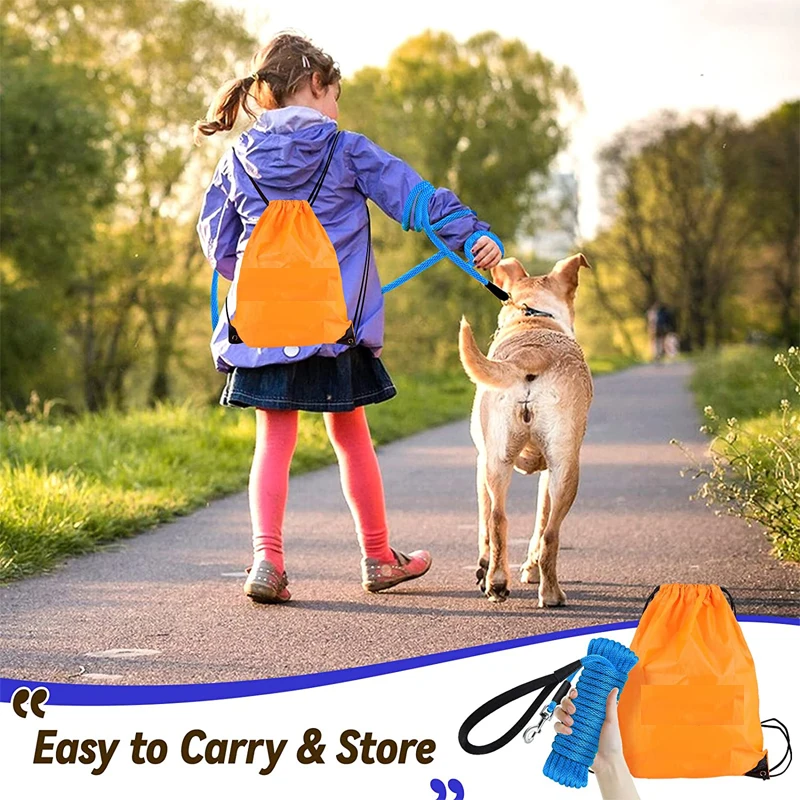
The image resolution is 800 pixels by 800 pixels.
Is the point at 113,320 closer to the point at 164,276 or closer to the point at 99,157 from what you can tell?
the point at 164,276

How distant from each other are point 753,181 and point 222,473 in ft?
116

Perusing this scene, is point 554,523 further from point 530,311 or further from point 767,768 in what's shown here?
point 767,768

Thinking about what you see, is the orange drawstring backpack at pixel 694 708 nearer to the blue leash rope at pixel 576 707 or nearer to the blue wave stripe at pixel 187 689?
the blue leash rope at pixel 576 707

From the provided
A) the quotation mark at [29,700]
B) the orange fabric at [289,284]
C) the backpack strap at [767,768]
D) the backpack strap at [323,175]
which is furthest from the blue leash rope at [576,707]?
the backpack strap at [323,175]

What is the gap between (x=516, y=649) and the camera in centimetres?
424

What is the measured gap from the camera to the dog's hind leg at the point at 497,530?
5.11m

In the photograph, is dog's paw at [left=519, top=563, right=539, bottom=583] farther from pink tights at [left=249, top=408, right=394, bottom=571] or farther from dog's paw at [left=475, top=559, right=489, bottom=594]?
pink tights at [left=249, top=408, right=394, bottom=571]

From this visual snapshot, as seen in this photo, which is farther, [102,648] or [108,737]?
[102,648]

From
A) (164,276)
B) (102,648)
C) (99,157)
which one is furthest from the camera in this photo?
(164,276)

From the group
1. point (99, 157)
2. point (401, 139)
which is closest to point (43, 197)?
point (99, 157)

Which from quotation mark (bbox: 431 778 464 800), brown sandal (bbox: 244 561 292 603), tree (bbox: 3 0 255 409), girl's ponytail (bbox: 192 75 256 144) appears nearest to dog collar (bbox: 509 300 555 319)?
girl's ponytail (bbox: 192 75 256 144)

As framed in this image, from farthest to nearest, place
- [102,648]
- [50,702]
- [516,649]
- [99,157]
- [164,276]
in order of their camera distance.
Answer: [164,276] → [99,157] → [102,648] → [516,649] → [50,702]

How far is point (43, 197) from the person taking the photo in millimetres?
→ 29031

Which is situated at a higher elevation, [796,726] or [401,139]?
[401,139]
